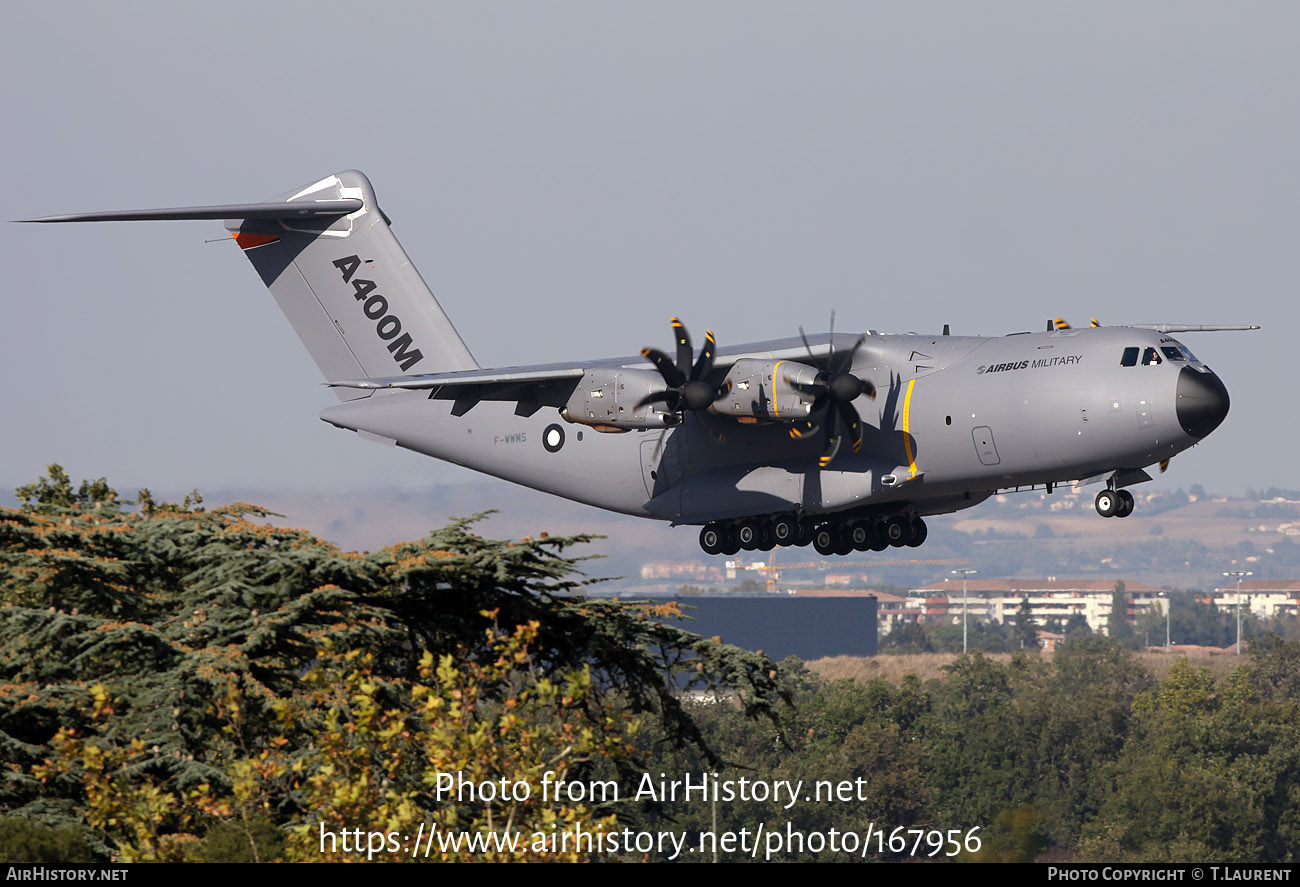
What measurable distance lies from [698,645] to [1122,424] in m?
9.70

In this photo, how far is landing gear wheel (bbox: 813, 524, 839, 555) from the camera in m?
32.5

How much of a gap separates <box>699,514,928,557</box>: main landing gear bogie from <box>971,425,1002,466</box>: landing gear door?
2.92m

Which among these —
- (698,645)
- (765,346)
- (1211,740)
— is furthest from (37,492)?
(1211,740)

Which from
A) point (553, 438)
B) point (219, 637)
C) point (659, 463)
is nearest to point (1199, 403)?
point (659, 463)

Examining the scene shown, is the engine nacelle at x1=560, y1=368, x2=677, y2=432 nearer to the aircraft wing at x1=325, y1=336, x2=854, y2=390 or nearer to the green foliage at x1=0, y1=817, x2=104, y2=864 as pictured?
the aircraft wing at x1=325, y1=336, x2=854, y2=390

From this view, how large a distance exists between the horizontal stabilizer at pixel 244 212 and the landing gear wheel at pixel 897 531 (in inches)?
548

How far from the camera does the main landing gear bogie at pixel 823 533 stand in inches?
1261

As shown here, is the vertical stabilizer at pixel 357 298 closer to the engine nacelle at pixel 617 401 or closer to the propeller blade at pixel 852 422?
the engine nacelle at pixel 617 401

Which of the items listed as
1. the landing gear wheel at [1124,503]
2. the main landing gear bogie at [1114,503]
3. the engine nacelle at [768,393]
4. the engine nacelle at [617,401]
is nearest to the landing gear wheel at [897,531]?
the engine nacelle at [768,393]

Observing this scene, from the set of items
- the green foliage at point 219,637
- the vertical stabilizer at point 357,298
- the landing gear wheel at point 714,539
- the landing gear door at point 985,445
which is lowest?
the green foliage at point 219,637

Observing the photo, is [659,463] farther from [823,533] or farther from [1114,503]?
[1114,503]

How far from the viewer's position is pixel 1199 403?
88.8 feet
